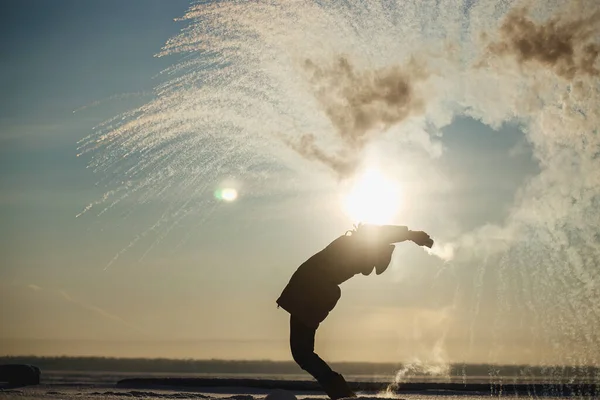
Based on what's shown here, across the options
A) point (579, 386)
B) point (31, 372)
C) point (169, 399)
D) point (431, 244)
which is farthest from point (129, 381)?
point (579, 386)

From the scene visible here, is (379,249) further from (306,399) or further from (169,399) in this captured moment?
(169,399)

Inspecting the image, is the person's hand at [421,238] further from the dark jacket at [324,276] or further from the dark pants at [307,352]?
the dark pants at [307,352]

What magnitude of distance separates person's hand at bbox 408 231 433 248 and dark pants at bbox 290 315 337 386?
193 cm

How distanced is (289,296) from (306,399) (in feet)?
4.91

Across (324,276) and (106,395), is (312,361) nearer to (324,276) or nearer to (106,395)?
(324,276)

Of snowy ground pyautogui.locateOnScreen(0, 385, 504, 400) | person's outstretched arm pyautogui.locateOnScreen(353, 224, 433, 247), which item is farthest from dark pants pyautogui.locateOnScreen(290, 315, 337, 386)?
person's outstretched arm pyautogui.locateOnScreen(353, 224, 433, 247)

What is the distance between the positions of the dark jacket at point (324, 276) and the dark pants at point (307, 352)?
119 millimetres

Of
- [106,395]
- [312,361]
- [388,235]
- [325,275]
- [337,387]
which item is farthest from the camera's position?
[106,395]

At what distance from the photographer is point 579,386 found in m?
22.1

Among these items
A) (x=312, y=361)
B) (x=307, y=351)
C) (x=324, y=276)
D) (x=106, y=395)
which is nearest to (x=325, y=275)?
(x=324, y=276)

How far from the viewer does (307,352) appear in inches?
391

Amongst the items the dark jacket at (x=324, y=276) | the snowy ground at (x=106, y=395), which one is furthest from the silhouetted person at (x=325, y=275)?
the snowy ground at (x=106, y=395)

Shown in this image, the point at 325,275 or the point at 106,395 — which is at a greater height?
the point at 325,275

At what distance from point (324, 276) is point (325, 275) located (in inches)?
0.8
